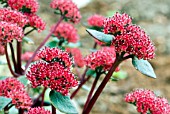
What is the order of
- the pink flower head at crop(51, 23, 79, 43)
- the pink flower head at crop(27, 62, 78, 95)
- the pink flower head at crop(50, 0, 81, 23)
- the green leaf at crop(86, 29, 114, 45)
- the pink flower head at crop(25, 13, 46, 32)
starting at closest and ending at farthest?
the pink flower head at crop(27, 62, 78, 95) < the green leaf at crop(86, 29, 114, 45) < the pink flower head at crop(25, 13, 46, 32) < the pink flower head at crop(50, 0, 81, 23) < the pink flower head at crop(51, 23, 79, 43)

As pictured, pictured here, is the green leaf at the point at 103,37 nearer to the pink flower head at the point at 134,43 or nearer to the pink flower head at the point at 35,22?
the pink flower head at the point at 134,43

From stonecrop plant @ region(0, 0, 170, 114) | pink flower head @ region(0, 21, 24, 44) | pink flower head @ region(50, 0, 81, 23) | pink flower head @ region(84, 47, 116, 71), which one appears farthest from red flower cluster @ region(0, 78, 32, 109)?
pink flower head @ region(50, 0, 81, 23)

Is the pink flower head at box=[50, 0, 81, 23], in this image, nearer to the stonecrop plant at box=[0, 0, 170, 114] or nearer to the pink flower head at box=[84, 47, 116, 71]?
the stonecrop plant at box=[0, 0, 170, 114]

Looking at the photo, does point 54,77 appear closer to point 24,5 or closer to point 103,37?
point 103,37

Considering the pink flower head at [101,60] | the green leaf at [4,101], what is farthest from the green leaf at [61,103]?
the pink flower head at [101,60]

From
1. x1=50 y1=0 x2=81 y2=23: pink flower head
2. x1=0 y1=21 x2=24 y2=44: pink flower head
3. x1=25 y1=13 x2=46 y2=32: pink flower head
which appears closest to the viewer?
x1=0 y1=21 x2=24 y2=44: pink flower head
